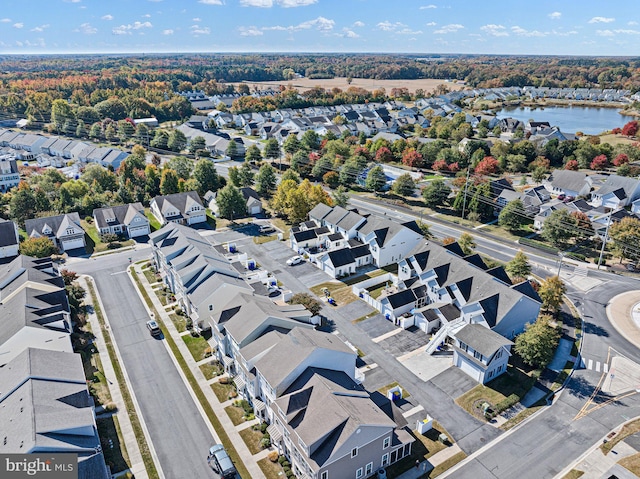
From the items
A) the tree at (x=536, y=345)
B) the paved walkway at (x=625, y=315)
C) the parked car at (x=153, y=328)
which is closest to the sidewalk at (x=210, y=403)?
the parked car at (x=153, y=328)

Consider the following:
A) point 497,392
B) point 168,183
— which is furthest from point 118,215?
point 497,392

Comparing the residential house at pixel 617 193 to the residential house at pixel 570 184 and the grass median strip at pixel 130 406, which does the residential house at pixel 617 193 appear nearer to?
the residential house at pixel 570 184

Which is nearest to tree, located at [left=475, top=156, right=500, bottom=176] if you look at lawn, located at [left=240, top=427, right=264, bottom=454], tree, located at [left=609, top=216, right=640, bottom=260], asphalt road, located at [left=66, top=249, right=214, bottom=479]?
tree, located at [left=609, top=216, right=640, bottom=260]

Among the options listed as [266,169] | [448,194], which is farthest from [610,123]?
[266,169]

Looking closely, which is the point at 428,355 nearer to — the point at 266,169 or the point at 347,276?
the point at 347,276

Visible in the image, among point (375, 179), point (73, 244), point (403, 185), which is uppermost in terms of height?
point (375, 179)

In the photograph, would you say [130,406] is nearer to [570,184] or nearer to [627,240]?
[627,240]
